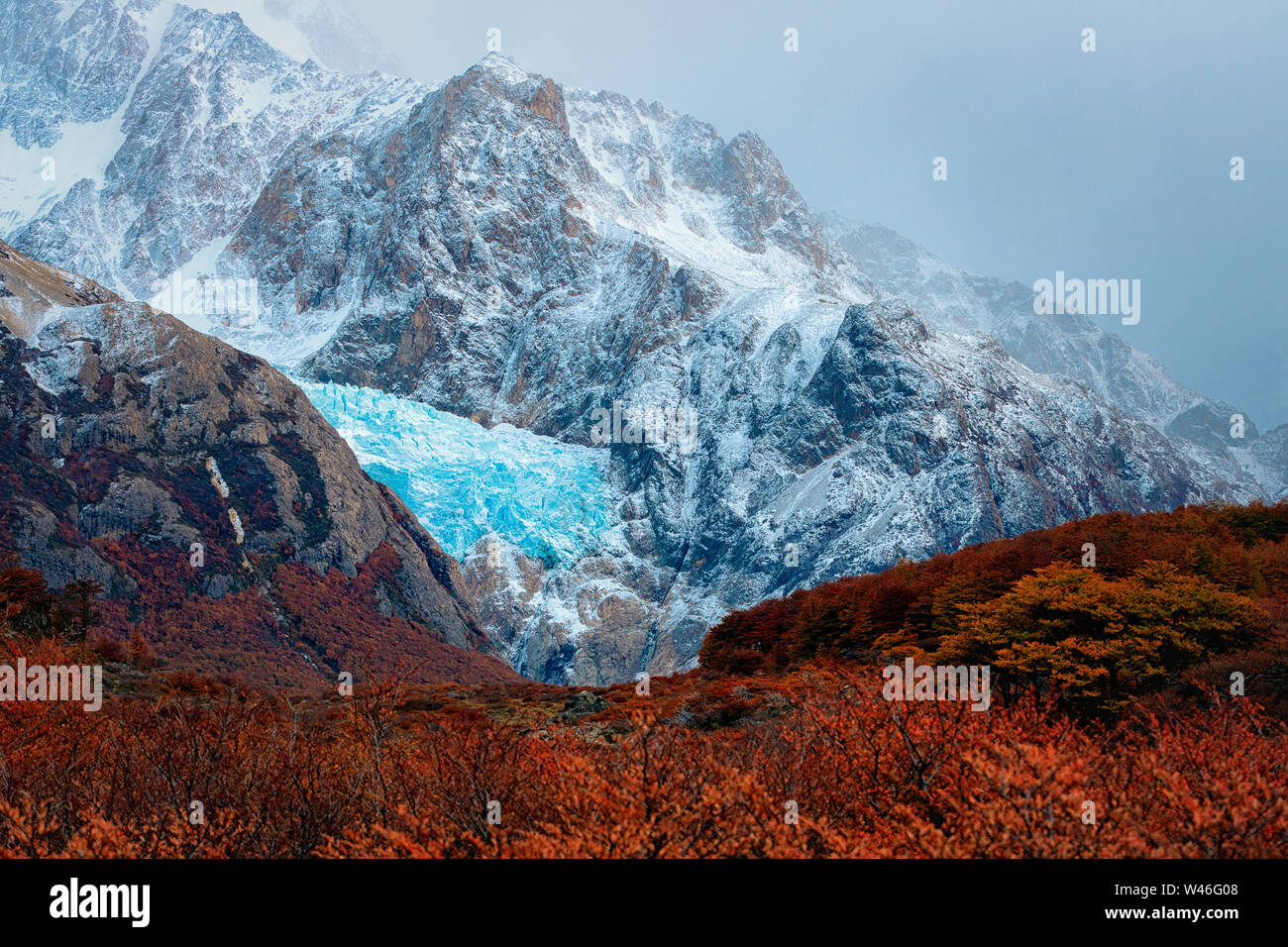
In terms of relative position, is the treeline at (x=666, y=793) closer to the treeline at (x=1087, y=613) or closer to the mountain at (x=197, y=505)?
the treeline at (x=1087, y=613)

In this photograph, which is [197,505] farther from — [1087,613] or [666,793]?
[666,793]

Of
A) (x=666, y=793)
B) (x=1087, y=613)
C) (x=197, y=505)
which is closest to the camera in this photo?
(x=666, y=793)

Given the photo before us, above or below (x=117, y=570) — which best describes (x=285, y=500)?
above

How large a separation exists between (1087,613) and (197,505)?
14592 cm

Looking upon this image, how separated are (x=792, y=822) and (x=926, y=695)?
1349 cm

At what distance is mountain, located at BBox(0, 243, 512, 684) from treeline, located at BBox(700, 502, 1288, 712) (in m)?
65.2

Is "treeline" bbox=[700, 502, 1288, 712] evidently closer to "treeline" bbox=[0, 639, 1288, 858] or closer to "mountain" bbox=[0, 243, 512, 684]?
"treeline" bbox=[0, 639, 1288, 858]

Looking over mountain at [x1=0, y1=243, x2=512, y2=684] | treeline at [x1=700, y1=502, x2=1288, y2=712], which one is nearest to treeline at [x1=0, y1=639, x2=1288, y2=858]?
treeline at [x1=700, y1=502, x2=1288, y2=712]

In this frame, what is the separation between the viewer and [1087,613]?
44312 mm

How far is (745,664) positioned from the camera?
78.9 meters

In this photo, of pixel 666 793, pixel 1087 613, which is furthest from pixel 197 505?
pixel 666 793

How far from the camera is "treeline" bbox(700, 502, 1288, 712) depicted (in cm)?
4188
